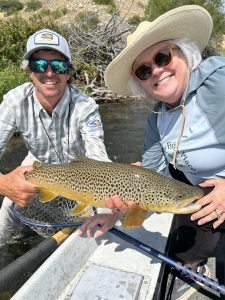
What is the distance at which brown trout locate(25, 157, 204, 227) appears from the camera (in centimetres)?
264

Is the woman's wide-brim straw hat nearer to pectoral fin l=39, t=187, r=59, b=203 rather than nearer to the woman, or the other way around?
the woman

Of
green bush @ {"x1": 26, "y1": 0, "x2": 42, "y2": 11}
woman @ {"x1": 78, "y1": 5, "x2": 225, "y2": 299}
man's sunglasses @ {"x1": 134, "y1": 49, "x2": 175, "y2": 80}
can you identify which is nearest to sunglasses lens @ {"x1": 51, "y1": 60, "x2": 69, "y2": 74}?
woman @ {"x1": 78, "y1": 5, "x2": 225, "y2": 299}

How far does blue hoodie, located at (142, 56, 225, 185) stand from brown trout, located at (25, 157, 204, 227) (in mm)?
198

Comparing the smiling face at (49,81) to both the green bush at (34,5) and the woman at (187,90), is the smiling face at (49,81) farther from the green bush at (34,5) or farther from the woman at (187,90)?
the green bush at (34,5)

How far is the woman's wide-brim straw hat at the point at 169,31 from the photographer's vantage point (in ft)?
8.21

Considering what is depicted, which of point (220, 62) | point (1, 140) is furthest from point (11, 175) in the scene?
point (220, 62)

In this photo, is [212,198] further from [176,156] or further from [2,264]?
[2,264]

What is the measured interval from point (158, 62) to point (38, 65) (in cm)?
148

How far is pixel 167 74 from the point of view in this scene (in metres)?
2.57

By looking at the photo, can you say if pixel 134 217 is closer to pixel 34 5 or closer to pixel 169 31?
pixel 169 31

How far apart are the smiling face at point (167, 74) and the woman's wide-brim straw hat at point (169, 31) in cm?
6

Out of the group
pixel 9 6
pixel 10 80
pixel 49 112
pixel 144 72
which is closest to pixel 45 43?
pixel 49 112

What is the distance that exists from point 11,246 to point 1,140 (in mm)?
1735

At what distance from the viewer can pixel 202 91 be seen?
2574mm
